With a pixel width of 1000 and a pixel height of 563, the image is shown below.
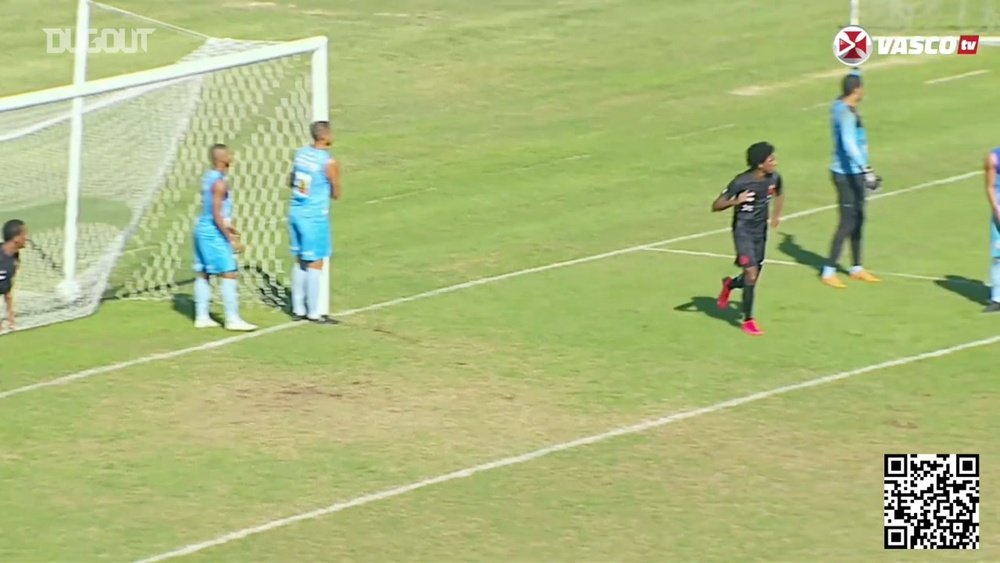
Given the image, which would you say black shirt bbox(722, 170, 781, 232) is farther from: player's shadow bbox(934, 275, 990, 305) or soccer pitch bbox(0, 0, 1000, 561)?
player's shadow bbox(934, 275, 990, 305)

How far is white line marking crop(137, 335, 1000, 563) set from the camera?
1288 centimetres

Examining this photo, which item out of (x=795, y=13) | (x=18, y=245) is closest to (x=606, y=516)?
(x=18, y=245)

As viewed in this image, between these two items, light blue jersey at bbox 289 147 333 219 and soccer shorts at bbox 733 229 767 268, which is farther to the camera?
light blue jersey at bbox 289 147 333 219

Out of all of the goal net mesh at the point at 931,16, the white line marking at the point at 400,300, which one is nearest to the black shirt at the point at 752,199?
the white line marking at the point at 400,300

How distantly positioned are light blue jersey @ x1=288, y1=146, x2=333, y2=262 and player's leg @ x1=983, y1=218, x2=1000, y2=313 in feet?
22.1

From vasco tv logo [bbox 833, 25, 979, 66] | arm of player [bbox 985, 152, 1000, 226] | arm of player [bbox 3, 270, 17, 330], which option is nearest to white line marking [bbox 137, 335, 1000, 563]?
arm of player [bbox 985, 152, 1000, 226]

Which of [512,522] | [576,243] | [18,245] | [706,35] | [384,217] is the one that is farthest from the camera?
[706,35]

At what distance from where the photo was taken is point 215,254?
18391mm

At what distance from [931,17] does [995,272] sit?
20.5 m

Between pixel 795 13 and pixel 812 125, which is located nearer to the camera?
pixel 812 125

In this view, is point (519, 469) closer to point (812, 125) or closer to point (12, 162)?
point (12, 162)

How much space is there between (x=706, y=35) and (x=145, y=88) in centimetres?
1912

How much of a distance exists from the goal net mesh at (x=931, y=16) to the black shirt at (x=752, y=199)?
19.8 meters

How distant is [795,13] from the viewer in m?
39.3
